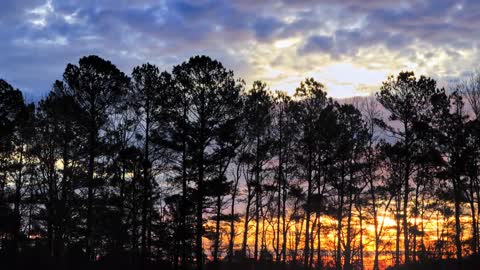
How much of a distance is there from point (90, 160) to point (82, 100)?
12.3ft

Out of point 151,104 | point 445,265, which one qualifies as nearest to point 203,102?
point 151,104

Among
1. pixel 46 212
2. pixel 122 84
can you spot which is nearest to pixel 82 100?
pixel 122 84

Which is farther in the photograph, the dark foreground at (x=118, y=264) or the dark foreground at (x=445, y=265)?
the dark foreground at (x=445, y=265)

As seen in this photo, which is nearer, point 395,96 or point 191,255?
point 395,96

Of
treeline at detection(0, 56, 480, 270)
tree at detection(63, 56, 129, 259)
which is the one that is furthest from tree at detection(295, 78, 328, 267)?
tree at detection(63, 56, 129, 259)

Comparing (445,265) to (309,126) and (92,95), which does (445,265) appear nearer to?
(309,126)

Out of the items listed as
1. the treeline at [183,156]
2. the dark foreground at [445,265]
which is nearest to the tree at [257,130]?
the treeline at [183,156]

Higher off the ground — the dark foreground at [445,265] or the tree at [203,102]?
the tree at [203,102]

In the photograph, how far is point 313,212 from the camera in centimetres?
3888

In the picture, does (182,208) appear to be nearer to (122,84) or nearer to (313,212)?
(122,84)

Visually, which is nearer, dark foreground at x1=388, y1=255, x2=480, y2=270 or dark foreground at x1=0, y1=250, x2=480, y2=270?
dark foreground at x1=0, y1=250, x2=480, y2=270

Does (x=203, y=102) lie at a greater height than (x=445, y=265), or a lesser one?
greater

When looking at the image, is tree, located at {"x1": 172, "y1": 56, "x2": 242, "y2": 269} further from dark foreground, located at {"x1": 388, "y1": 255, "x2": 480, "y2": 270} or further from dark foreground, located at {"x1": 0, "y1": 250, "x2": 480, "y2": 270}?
dark foreground, located at {"x1": 388, "y1": 255, "x2": 480, "y2": 270}

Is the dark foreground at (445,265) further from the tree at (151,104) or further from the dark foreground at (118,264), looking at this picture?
the tree at (151,104)
